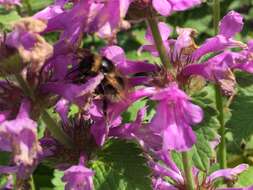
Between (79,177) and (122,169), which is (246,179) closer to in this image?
(122,169)

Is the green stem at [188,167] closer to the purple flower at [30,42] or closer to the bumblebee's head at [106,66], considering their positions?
the bumblebee's head at [106,66]

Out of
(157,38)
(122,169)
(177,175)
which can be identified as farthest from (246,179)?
(157,38)

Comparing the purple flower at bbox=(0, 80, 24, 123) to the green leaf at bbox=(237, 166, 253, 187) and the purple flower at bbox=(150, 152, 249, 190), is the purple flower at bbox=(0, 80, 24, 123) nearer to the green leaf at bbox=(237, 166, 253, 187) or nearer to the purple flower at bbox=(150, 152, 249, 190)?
the purple flower at bbox=(150, 152, 249, 190)

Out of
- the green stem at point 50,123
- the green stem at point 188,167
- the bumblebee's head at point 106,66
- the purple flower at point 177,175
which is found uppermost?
the bumblebee's head at point 106,66

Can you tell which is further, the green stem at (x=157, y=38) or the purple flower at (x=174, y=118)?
the green stem at (x=157, y=38)

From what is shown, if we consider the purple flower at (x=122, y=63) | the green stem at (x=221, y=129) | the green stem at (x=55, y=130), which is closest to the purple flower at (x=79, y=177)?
the green stem at (x=55, y=130)

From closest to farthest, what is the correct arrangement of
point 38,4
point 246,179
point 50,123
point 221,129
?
point 50,123, point 221,129, point 246,179, point 38,4

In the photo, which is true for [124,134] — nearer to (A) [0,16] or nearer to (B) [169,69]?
(B) [169,69]
